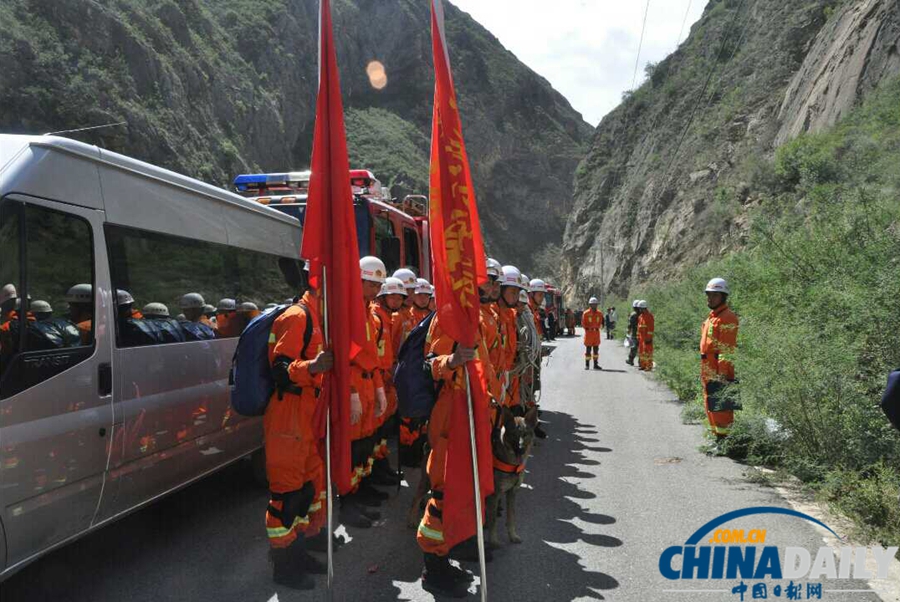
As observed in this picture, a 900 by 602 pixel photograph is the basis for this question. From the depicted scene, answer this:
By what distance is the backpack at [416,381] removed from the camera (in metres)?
4.26

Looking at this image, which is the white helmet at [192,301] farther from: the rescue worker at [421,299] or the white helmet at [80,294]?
the rescue worker at [421,299]

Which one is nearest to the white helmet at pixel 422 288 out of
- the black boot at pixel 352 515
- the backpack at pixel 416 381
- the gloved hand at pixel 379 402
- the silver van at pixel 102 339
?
the gloved hand at pixel 379 402

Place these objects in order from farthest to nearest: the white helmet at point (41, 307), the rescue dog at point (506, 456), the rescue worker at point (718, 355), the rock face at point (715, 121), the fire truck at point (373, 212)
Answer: the rock face at point (715, 121) → the fire truck at point (373, 212) → the rescue worker at point (718, 355) → the rescue dog at point (506, 456) → the white helmet at point (41, 307)

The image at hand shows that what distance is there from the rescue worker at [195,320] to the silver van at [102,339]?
0.5 inches

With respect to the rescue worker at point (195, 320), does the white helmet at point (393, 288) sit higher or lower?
higher

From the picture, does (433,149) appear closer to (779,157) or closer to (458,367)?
(458,367)

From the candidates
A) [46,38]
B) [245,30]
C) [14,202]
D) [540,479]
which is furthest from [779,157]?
[245,30]

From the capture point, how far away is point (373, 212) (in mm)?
8258

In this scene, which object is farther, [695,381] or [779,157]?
[779,157]

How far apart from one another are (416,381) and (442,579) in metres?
1.23

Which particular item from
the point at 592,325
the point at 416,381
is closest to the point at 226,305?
the point at 416,381

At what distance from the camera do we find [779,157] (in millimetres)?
22172

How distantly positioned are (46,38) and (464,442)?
2814 cm

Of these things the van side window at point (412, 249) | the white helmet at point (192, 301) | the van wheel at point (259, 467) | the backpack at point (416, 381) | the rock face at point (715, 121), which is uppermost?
the rock face at point (715, 121)
